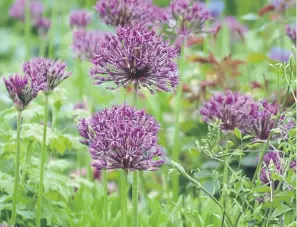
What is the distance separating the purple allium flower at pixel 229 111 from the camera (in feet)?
5.98

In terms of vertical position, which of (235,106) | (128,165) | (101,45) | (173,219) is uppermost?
(101,45)

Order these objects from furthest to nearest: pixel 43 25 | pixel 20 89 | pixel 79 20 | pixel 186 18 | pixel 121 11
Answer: pixel 43 25 < pixel 79 20 < pixel 186 18 < pixel 121 11 < pixel 20 89

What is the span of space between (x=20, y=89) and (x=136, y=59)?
26 centimetres

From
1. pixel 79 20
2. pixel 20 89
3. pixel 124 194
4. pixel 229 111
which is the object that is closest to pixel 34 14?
pixel 79 20

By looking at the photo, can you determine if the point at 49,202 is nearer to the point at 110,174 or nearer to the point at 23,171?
the point at 23,171

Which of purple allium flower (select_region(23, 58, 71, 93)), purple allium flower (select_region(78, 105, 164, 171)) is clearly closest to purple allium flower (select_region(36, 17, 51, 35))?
purple allium flower (select_region(23, 58, 71, 93))

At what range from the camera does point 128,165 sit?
1478 millimetres

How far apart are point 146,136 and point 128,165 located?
7 cm

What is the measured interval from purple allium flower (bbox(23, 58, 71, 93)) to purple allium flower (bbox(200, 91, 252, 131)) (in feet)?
1.37

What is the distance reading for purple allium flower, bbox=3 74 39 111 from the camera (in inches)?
62.7

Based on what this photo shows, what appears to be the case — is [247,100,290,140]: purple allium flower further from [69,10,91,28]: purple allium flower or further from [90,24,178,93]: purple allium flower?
[69,10,91,28]: purple allium flower

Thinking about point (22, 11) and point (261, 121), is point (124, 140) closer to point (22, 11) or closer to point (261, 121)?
point (261, 121)

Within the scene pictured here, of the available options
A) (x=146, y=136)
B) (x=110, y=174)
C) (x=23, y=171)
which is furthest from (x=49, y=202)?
(x=110, y=174)

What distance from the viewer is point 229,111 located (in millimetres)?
1851
